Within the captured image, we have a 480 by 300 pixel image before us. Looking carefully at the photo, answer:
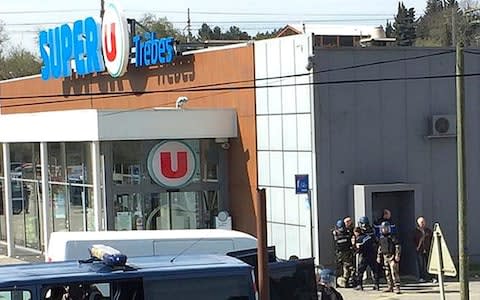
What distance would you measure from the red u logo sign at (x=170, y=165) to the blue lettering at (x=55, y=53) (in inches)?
380

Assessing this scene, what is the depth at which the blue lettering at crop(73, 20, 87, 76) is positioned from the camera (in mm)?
30934

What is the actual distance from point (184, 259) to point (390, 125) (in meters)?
13.7

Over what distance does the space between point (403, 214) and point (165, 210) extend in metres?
6.38

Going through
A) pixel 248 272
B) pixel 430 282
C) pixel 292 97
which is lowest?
pixel 430 282

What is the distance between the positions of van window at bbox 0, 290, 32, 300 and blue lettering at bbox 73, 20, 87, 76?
75.2 feet

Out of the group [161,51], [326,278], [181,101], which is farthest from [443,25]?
[326,278]

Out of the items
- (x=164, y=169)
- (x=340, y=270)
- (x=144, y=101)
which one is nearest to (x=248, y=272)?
(x=340, y=270)

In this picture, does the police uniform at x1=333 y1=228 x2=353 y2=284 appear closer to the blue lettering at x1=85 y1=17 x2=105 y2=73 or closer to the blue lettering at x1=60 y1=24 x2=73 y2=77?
the blue lettering at x1=85 y1=17 x2=105 y2=73

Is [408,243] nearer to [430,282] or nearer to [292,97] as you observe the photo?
[430,282]

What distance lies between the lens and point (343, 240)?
67.6 ft

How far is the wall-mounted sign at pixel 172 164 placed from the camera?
2488 centimetres

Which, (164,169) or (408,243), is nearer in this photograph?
(408,243)

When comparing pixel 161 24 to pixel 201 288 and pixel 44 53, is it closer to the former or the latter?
pixel 44 53

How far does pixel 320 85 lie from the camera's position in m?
22.0
